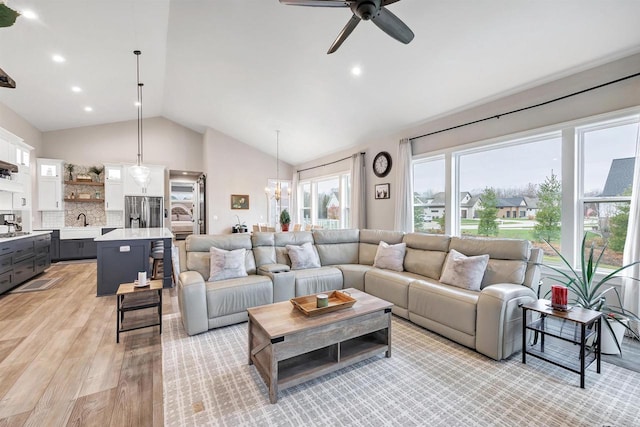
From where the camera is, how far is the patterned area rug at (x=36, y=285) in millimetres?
4547

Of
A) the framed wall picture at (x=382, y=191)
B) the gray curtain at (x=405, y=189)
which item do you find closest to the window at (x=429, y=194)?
the gray curtain at (x=405, y=189)

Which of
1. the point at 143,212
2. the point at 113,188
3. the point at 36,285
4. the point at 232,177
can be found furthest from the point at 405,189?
the point at 113,188

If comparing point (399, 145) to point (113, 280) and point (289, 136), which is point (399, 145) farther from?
point (113, 280)

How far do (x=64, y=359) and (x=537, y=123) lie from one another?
19.1 ft

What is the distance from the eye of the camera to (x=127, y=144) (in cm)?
783

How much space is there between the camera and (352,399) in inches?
81.0

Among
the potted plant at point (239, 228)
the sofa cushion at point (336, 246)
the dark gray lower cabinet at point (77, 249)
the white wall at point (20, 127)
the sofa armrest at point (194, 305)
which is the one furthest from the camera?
the potted plant at point (239, 228)

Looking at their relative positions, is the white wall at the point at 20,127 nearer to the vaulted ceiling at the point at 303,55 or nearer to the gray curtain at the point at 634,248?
the vaulted ceiling at the point at 303,55

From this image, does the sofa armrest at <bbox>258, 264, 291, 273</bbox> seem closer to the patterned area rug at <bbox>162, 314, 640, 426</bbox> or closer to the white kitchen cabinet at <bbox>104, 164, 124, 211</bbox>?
the patterned area rug at <bbox>162, 314, 640, 426</bbox>

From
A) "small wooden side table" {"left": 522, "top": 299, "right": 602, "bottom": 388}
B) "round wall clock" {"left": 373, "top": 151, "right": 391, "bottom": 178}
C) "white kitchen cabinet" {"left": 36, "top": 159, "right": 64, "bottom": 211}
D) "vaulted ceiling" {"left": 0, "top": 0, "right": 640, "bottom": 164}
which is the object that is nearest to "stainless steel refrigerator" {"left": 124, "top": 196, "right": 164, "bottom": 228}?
"white kitchen cabinet" {"left": 36, "top": 159, "right": 64, "bottom": 211}

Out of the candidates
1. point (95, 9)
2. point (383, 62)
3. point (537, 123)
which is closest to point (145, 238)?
point (95, 9)

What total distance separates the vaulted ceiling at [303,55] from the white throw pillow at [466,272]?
2.37 m

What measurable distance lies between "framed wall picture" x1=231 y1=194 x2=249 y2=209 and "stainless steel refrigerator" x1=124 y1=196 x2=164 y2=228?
1929mm

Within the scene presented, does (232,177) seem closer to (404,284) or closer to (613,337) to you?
(404,284)
